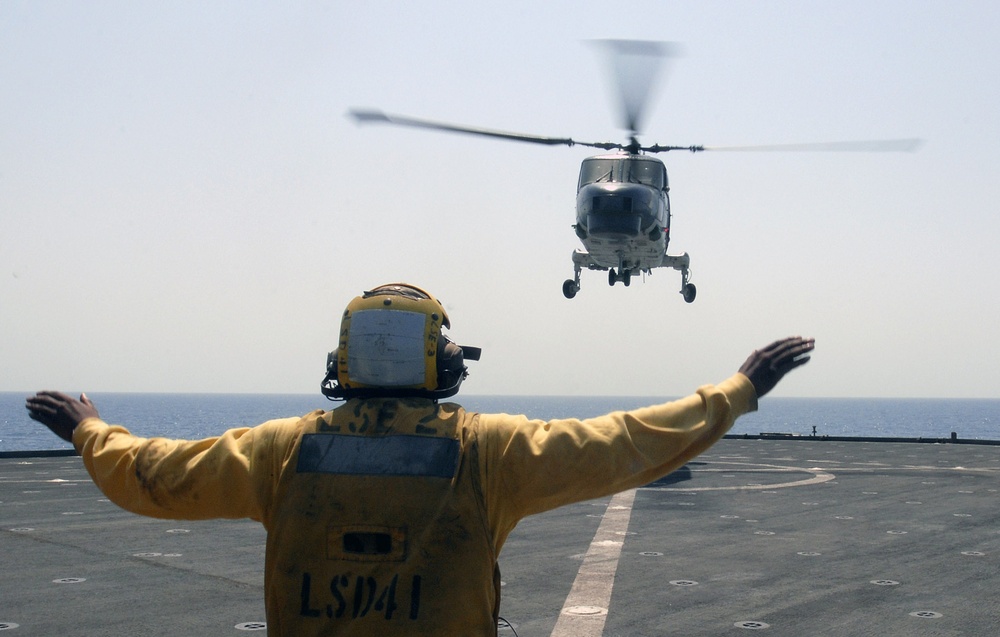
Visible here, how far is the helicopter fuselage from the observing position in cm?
2712

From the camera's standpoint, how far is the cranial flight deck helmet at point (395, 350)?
343cm

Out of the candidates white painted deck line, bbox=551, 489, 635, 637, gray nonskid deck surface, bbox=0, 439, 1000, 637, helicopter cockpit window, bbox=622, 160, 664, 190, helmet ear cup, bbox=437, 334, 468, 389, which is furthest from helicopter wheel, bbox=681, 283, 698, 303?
helmet ear cup, bbox=437, 334, 468, 389

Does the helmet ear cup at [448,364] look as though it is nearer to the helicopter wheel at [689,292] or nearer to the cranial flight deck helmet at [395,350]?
the cranial flight deck helmet at [395,350]

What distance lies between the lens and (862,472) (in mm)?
24984

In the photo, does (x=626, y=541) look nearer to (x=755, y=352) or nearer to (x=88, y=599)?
(x=88, y=599)

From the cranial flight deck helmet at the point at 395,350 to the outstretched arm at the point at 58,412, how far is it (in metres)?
0.92

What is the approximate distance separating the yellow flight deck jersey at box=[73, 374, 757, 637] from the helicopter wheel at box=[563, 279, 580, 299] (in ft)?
98.0

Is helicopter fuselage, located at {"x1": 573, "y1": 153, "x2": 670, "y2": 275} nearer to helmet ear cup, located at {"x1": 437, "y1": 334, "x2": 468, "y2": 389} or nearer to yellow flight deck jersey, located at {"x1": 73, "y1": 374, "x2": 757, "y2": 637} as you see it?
helmet ear cup, located at {"x1": 437, "y1": 334, "x2": 468, "y2": 389}

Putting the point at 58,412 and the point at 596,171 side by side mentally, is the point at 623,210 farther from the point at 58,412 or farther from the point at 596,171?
the point at 58,412

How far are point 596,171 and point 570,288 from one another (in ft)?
19.1

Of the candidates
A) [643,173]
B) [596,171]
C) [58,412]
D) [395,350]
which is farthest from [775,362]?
[643,173]

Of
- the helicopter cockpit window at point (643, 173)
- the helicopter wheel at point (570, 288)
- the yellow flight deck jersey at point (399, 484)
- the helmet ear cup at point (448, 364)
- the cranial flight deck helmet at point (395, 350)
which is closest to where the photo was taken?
the yellow flight deck jersey at point (399, 484)

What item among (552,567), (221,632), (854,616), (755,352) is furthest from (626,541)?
(755,352)

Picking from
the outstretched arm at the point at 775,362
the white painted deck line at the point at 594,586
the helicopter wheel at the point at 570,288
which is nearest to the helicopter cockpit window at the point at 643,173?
the helicopter wheel at the point at 570,288
